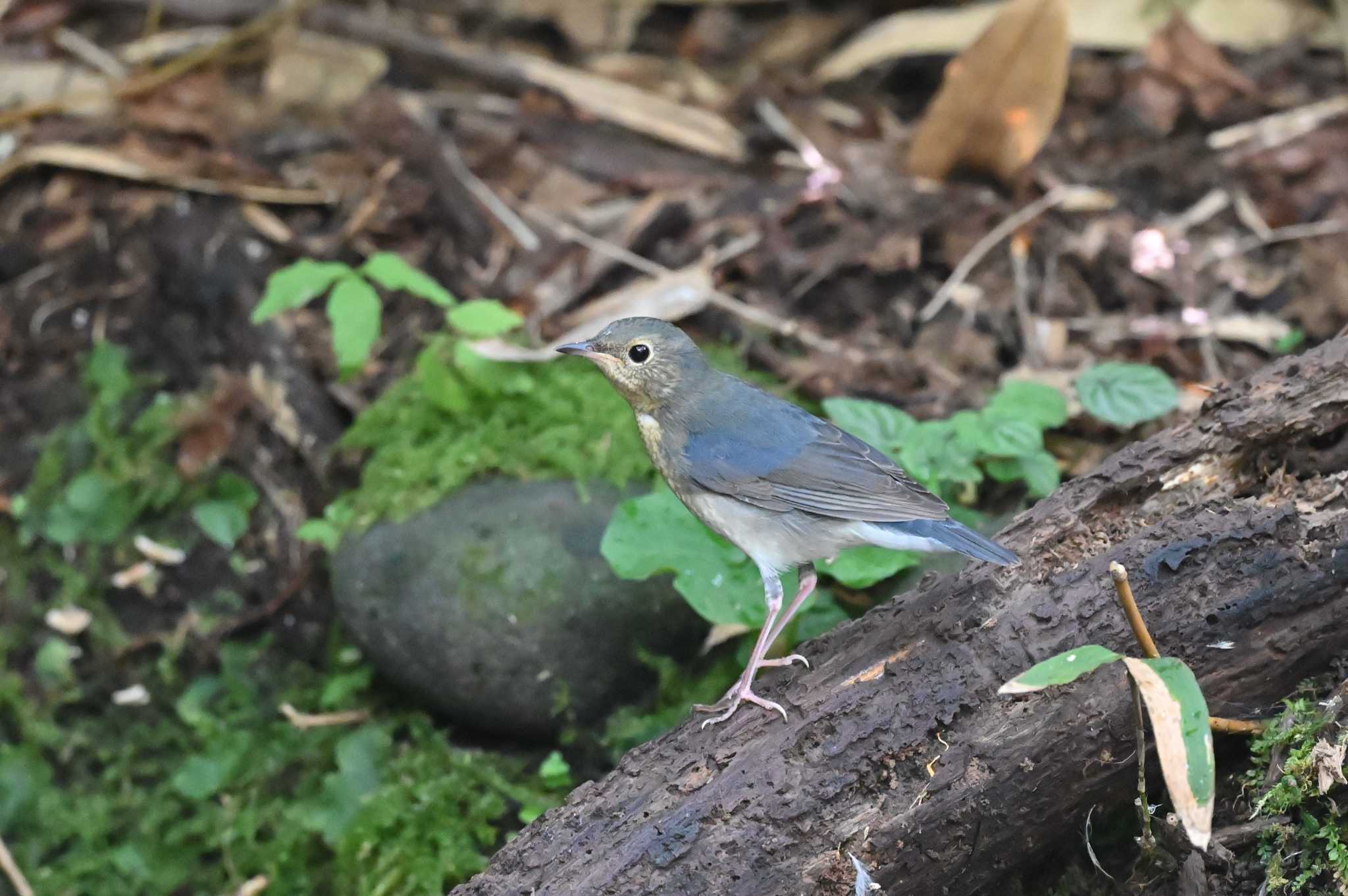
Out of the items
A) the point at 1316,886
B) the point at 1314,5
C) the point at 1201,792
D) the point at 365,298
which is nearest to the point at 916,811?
the point at 1201,792

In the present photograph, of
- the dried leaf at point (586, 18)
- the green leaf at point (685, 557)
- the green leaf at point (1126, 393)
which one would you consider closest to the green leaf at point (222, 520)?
the green leaf at point (685, 557)

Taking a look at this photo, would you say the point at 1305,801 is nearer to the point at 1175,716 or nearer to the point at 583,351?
the point at 1175,716

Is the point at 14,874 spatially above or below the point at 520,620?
below

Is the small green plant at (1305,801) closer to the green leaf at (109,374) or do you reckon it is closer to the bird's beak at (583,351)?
the bird's beak at (583,351)

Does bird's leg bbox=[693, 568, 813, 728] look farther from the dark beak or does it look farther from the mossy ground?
the dark beak

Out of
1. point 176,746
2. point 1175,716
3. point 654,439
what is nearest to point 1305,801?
point 1175,716

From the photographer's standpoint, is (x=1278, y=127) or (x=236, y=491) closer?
(x=236, y=491)
